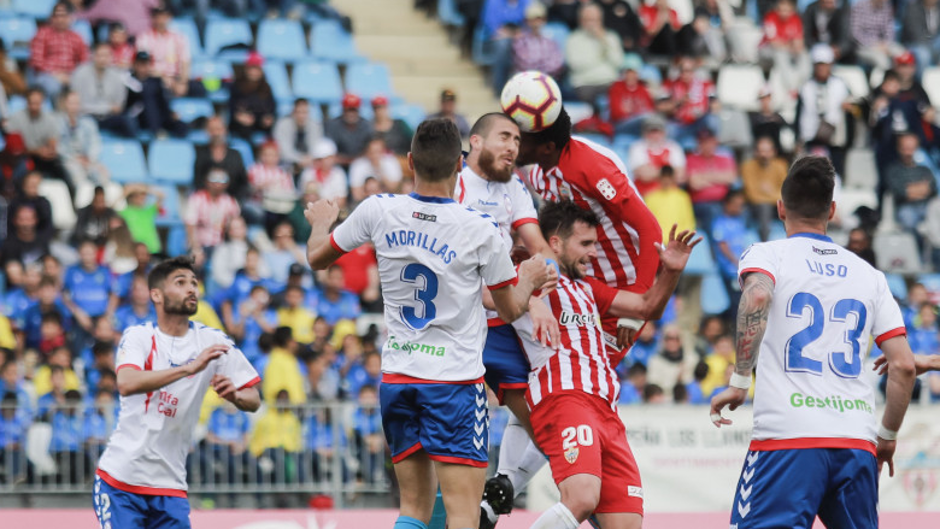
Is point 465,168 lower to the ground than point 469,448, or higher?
higher

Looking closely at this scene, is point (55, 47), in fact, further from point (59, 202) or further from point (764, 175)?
point (764, 175)

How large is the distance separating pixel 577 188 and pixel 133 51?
33.7 feet

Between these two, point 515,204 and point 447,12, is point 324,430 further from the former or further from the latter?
point 447,12

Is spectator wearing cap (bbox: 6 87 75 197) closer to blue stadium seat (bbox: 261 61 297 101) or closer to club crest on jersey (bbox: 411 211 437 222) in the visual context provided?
blue stadium seat (bbox: 261 61 297 101)

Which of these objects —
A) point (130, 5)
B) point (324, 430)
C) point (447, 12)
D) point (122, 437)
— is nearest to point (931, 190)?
point (447, 12)

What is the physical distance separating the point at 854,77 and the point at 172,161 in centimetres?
973

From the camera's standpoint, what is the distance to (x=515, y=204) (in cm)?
881

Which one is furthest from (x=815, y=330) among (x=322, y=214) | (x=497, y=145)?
(x=322, y=214)

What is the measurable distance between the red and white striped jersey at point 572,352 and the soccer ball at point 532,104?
3.13ft

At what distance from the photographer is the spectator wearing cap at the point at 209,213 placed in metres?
16.1

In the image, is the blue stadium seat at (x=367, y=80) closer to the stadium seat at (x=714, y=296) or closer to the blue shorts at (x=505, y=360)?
the stadium seat at (x=714, y=296)

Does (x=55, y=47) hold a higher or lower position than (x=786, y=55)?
lower

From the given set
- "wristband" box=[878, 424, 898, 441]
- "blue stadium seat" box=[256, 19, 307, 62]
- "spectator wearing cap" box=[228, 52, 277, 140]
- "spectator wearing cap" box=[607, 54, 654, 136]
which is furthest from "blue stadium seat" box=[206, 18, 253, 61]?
"wristband" box=[878, 424, 898, 441]

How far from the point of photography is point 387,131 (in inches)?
701
